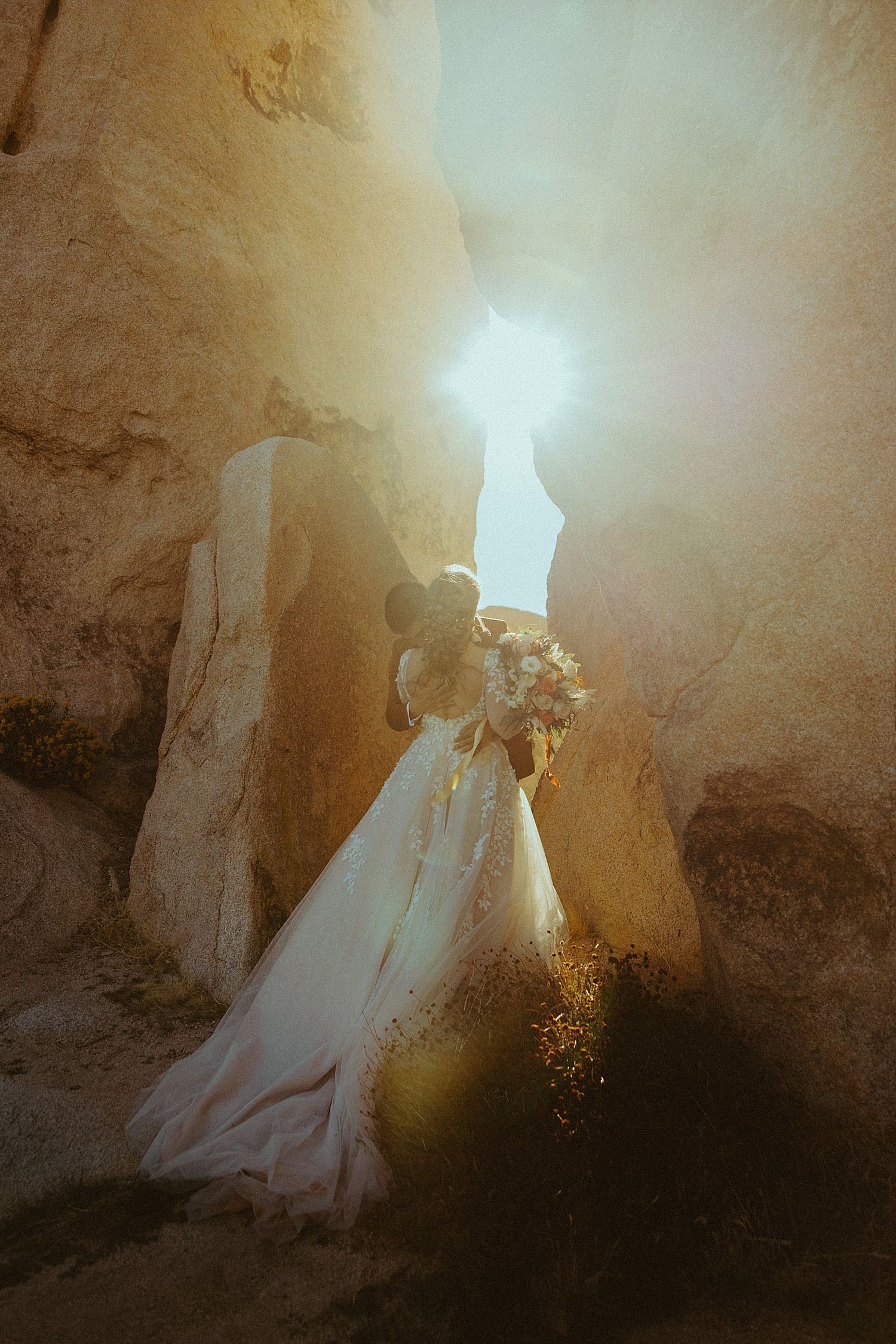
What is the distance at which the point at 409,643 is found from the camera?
4895 mm

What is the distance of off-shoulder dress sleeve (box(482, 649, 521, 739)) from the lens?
429 cm

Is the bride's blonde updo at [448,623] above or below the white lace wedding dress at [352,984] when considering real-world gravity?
above

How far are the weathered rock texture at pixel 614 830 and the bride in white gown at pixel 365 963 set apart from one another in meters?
0.73

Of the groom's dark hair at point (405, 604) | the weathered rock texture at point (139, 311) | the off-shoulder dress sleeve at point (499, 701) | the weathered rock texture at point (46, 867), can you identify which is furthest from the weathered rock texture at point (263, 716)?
the off-shoulder dress sleeve at point (499, 701)

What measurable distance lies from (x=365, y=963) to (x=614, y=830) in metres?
2.22

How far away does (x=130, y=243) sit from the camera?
7.25 m

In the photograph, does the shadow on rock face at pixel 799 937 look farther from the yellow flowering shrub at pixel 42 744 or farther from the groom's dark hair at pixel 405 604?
the yellow flowering shrub at pixel 42 744

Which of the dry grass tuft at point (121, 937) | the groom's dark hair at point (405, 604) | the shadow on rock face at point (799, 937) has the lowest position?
the dry grass tuft at point (121, 937)

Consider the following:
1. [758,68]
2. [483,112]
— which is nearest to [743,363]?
[758,68]

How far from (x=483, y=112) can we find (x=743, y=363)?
4.86m

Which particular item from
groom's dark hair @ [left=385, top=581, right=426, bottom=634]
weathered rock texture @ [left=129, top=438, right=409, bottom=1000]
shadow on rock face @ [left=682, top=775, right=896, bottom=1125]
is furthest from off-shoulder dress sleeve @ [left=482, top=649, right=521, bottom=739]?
weathered rock texture @ [left=129, top=438, right=409, bottom=1000]

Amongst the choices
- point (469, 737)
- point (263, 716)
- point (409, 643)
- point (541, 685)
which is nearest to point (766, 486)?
point (541, 685)

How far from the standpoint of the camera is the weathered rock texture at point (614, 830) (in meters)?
4.76

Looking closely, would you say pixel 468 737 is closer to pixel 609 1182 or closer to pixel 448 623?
pixel 448 623
